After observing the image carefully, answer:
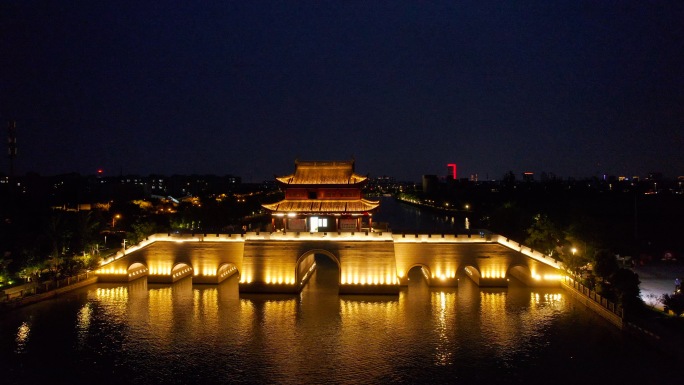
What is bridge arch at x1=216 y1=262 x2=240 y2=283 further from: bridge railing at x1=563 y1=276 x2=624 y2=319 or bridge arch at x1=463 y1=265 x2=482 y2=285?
bridge railing at x1=563 y1=276 x2=624 y2=319

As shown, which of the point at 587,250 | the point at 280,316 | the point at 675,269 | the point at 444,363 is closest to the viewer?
the point at 444,363

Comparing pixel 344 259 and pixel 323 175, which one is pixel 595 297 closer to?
pixel 344 259

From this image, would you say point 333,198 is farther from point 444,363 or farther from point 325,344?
point 444,363

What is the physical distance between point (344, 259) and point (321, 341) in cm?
942

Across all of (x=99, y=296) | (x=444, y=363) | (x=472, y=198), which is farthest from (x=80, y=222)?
(x=472, y=198)

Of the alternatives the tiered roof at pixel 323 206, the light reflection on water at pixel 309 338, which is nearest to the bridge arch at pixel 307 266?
the light reflection on water at pixel 309 338

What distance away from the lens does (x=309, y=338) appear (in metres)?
23.2

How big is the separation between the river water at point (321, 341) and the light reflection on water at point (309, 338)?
0.20 ft

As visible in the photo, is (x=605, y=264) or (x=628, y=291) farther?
(x=605, y=264)

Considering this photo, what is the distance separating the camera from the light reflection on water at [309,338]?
63.9 feet

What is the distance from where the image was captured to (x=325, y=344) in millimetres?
22312

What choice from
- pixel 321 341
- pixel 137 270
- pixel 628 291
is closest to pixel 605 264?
pixel 628 291

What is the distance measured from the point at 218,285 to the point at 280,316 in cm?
905

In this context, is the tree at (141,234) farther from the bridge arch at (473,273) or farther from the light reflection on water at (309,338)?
the bridge arch at (473,273)
